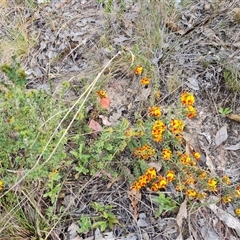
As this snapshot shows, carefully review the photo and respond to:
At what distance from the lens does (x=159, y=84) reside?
7.36 feet

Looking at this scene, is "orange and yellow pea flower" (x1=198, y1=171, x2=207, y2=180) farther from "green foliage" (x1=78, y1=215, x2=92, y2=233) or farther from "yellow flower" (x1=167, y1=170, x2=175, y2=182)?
"green foliage" (x1=78, y1=215, x2=92, y2=233)

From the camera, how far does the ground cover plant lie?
5.68 feet

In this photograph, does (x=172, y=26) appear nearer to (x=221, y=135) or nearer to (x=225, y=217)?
(x=221, y=135)

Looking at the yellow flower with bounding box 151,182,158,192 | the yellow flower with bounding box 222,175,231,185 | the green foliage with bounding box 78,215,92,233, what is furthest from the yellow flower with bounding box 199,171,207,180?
the green foliage with bounding box 78,215,92,233

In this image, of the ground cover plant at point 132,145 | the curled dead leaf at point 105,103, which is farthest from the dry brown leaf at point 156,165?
the curled dead leaf at point 105,103

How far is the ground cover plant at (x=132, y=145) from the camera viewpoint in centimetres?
173

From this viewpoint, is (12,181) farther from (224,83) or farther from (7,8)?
(7,8)

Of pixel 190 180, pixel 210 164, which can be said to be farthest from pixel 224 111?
pixel 190 180

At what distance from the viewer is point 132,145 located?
6.30 ft

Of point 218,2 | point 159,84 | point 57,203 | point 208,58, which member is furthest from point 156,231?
point 218,2

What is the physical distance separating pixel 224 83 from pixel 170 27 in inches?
21.4

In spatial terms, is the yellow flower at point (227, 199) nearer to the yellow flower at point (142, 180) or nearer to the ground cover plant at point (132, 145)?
the ground cover plant at point (132, 145)

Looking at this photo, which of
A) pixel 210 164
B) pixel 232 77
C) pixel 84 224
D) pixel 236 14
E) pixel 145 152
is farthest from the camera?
pixel 236 14

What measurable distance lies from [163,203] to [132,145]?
1.06 feet
